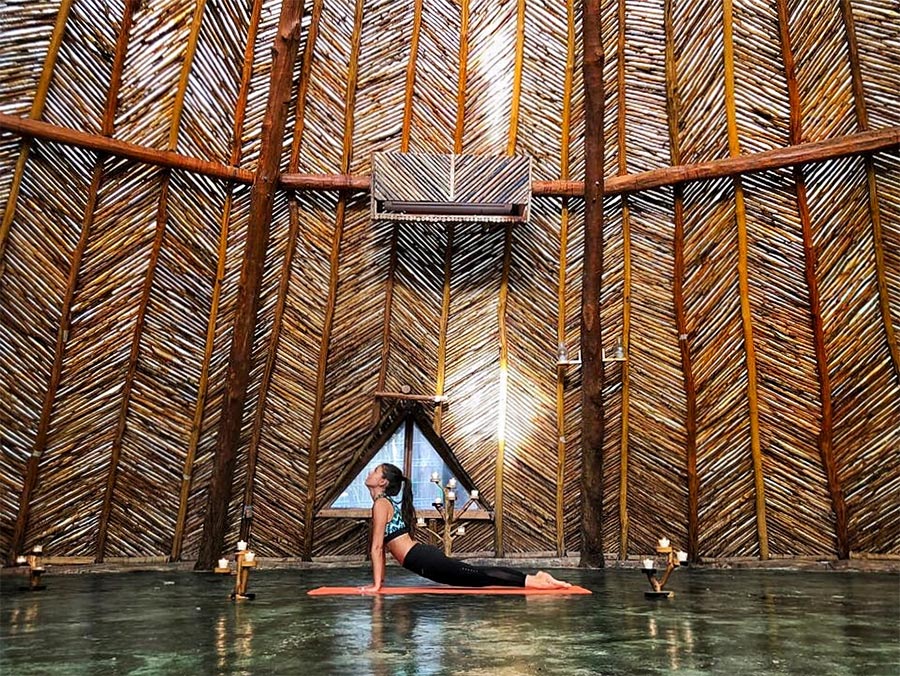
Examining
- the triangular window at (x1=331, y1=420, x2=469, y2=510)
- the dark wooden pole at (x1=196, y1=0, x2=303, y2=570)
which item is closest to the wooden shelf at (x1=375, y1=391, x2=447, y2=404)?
the triangular window at (x1=331, y1=420, x2=469, y2=510)

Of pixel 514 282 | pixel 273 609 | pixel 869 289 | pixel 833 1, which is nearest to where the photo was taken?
pixel 273 609

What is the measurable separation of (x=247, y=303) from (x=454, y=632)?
4686mm

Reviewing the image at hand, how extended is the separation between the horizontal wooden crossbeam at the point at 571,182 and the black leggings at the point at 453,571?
395 cm

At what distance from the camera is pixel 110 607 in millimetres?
4422

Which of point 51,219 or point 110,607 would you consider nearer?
point 110,607

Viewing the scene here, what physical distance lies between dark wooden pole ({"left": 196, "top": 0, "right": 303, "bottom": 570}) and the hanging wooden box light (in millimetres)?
908

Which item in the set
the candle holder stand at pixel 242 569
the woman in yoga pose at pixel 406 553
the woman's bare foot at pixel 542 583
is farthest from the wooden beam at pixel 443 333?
the candle holder stand at pixel 242 569

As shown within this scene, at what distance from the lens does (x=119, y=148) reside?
6906mm

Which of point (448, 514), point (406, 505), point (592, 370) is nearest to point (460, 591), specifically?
point (406, 505)

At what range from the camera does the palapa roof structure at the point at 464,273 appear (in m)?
6.94

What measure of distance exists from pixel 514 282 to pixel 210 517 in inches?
145

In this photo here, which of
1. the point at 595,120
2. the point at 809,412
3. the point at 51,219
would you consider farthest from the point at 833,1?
the point at 51,219

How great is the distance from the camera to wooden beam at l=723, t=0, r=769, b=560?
728 cm

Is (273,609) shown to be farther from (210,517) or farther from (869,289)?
(869,289)
